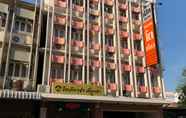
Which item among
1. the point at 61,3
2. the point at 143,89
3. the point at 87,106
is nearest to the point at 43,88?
the point at 87,106

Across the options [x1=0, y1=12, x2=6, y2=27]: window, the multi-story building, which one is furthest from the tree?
[x1=0, y1=12, x2=6, y2=27]: window

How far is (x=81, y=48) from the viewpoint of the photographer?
2164 centimetres

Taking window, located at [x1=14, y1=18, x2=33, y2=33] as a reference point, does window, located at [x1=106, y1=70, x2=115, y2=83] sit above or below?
Result: below

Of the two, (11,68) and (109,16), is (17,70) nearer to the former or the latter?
(11,68)

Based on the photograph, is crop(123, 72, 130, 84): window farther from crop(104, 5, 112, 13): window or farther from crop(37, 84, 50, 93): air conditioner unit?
crop(37, 84, 50, 93): air conditioner unit

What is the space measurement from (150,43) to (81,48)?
6.16 meters

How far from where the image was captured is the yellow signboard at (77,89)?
60.5ft

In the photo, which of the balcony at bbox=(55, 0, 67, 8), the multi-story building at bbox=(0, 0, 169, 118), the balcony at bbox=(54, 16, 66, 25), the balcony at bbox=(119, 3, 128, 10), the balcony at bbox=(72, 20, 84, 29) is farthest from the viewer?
the balcony at bbox=(119, 3, 128, 10)

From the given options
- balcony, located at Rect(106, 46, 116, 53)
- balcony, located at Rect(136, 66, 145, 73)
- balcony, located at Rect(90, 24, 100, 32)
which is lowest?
balcony, located at Rect(136, 66, 145, 73)

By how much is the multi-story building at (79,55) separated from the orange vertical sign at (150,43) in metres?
0.58

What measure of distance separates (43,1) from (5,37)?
14.9 feet

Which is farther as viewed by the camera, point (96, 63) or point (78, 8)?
point (78, 8)

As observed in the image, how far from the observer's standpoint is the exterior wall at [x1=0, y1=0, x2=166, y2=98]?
19422 mm

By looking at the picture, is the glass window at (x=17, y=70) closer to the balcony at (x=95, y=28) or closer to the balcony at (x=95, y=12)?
the balcony at (x=95, y=28)
